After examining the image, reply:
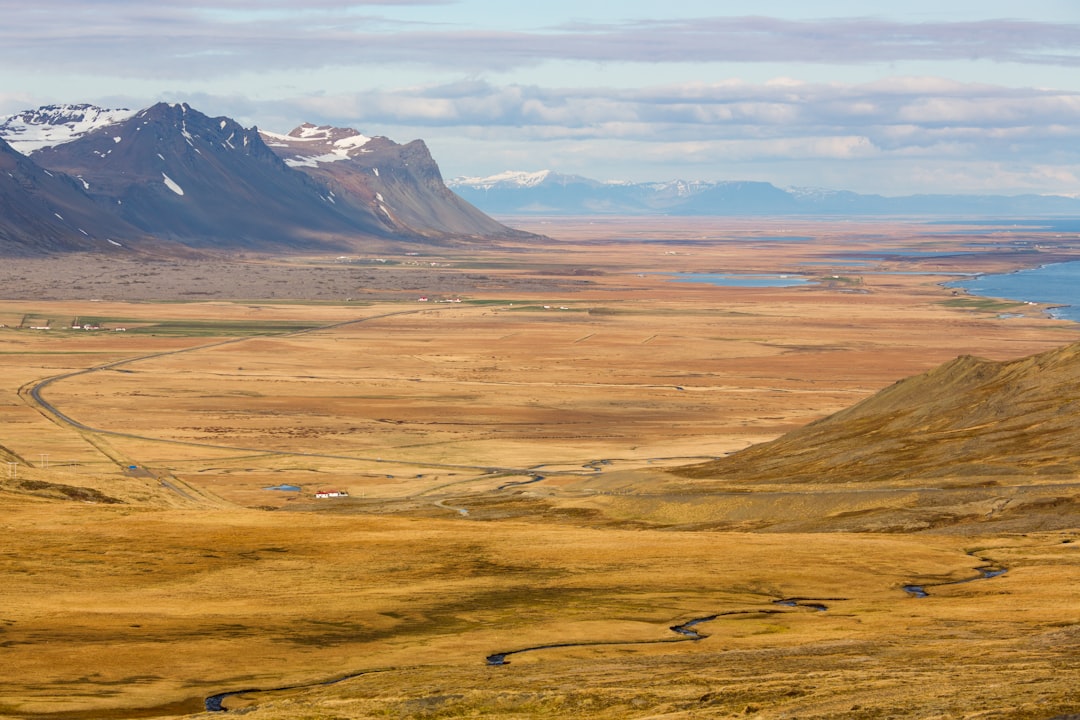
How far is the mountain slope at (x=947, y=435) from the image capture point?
8388 cm

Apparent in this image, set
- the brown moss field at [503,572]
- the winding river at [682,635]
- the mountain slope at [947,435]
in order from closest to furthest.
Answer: the brown moss field at [503,572] < the winding river at [682,635] < the mountain slope at [947,435]

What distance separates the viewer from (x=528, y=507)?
274 feet

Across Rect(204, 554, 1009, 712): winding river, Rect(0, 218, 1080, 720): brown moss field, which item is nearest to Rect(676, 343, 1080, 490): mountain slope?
Rect(0, 218, 1080, 720): brown moss field

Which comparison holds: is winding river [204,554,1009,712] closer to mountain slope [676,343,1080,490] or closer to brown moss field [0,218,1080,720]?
brown moss field [0,218,1080,720]

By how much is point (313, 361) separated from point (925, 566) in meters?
119

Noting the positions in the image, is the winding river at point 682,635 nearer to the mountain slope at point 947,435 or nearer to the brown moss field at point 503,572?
the brown moss field at point 503,572

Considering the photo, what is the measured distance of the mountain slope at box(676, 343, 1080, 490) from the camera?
8388cm

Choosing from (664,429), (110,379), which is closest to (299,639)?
(664,429)

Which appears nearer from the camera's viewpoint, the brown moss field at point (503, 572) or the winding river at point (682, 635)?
the brown moss field at point (503, 572)

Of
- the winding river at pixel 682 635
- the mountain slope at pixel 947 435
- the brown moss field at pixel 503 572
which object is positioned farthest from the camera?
the mountain slope at pixel 947 435

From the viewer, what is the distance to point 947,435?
93500mm

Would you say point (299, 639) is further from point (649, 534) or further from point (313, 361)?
point (313, 361)

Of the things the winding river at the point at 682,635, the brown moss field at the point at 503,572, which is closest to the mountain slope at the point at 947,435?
the brown moss field at the point at 503,572

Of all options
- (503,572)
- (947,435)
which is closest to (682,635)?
(503,572)
